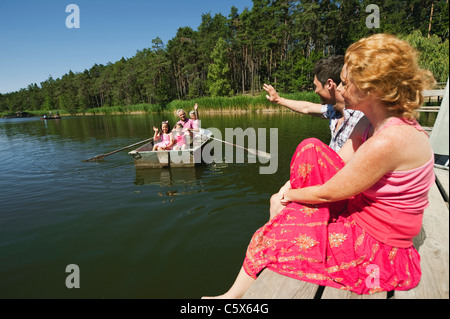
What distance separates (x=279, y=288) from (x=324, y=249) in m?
0.35

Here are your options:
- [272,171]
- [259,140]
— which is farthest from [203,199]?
[259,140]

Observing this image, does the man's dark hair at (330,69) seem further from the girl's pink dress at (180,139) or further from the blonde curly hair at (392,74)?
the girl's pink dress at (180,139)

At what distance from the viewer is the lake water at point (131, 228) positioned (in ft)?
9.44

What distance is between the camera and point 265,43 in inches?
1543

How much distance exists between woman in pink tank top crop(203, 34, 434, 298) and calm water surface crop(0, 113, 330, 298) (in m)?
1.66

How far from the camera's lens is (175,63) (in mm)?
53844

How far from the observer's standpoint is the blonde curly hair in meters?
1.17

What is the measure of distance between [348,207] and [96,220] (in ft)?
13.9

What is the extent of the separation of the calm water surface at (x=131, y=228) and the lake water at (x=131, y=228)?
14mm

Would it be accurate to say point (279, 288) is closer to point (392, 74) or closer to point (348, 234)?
point (348, 234)

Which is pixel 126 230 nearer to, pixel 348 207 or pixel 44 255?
pixel 44 255
